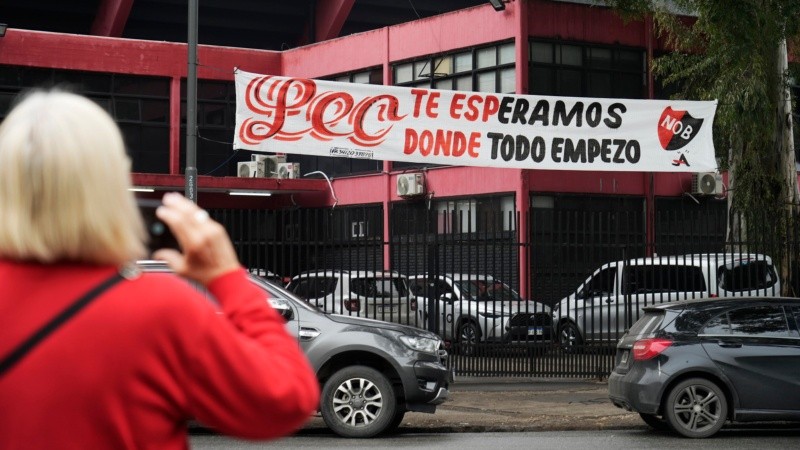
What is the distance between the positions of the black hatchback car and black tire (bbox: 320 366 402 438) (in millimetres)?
2644

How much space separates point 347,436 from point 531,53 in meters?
19.7

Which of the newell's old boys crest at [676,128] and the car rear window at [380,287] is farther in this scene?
the newell's old boys crest at [676,128]

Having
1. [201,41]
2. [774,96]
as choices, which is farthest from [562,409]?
[201,41]

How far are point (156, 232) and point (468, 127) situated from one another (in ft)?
54.0

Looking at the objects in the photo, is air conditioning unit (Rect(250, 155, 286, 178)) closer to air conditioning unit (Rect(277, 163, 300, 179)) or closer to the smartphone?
air conditioning unit (Rect(277, 163, 300, 179))

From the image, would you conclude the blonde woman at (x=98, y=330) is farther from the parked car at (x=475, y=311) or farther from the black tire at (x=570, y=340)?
the black tire at (x=570, y=340)

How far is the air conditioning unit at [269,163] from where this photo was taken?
120 feet

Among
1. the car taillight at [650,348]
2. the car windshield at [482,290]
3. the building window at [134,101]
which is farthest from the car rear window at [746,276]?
the building window at [134,101]

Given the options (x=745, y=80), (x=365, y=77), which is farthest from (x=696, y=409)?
(x=365, y=77)

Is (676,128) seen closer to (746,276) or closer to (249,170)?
(746,276)

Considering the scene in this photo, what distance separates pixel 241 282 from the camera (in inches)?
98.9

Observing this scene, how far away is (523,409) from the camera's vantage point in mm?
15945

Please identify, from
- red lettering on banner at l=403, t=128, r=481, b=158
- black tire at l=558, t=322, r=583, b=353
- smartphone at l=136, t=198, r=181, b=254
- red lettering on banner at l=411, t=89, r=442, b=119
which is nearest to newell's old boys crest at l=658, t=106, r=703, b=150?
red lettering on banner at l=403, t=128, r=481, b=158

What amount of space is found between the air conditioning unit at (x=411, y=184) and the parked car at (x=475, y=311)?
465 inches
